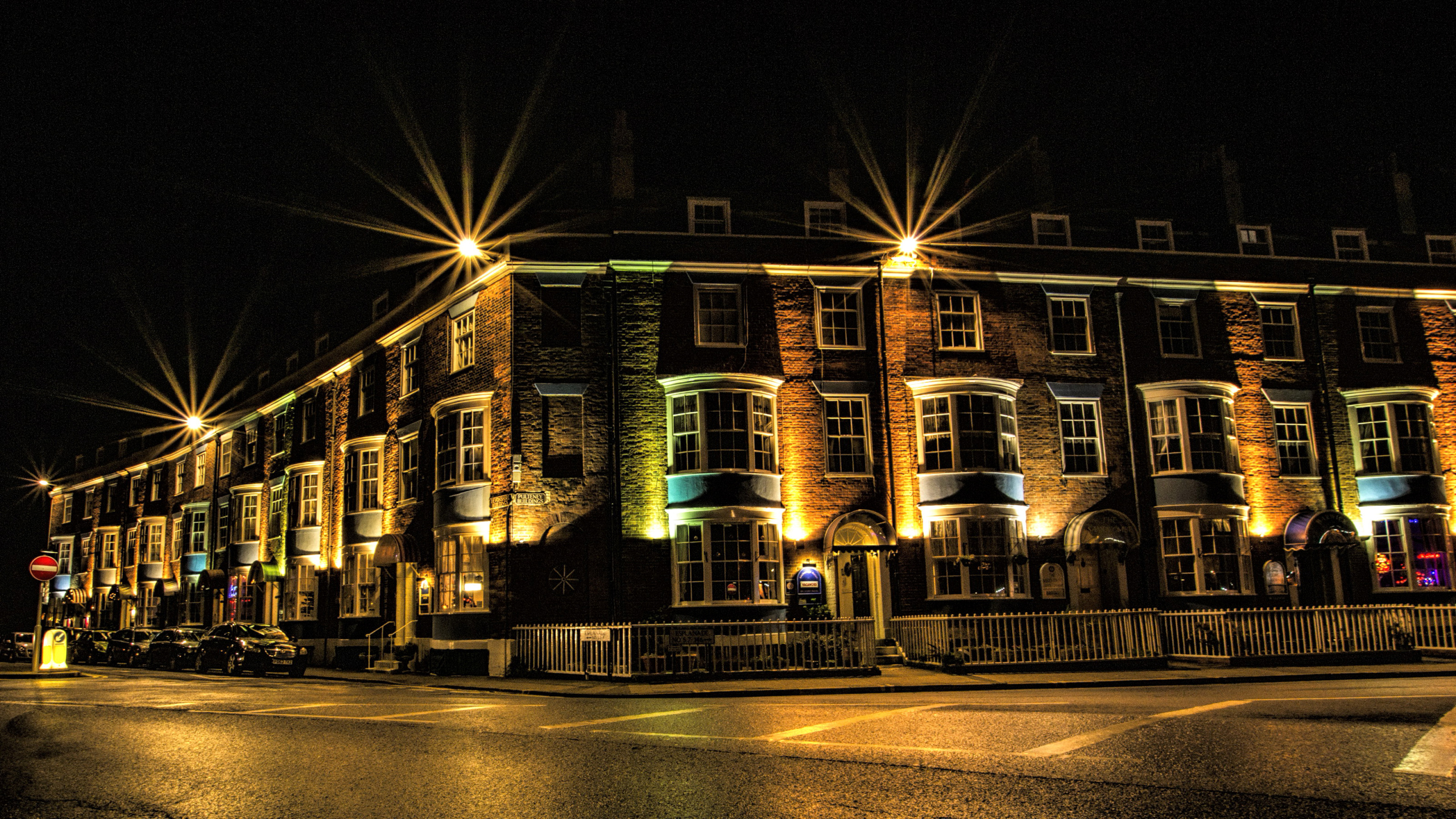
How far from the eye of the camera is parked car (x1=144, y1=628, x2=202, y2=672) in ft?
100

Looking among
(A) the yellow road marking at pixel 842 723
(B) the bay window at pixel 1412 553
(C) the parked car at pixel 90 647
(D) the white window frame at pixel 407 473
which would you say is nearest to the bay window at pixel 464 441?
(D) the white window frame at pixel 407 473

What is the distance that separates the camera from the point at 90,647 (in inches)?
1522

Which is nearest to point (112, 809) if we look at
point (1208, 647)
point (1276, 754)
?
point (1276, 754)

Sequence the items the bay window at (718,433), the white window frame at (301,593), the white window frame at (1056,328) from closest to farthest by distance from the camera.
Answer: the bay window at (718,433) → the white window frame at (1056,328) → the white window frame at (301,593)

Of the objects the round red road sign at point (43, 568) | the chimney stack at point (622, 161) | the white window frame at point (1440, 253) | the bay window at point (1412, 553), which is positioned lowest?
the bay window at point (1412, 553)

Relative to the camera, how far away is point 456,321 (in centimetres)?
2812

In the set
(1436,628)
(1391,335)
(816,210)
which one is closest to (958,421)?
(816,210)

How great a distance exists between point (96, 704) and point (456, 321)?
45.8 ft

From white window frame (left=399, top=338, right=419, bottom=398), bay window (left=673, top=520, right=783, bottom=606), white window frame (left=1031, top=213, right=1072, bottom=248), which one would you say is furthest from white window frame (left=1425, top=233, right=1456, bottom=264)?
white window frame (left=399, top=338, right=419, bottom=398)

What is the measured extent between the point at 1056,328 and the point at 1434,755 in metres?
20.0

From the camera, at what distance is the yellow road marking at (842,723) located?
11.1 meters

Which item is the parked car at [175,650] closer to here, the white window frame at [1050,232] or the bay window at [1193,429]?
the white window frame at [1050,232]

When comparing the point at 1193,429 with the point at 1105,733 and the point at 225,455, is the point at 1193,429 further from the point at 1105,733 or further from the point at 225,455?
the point at 225,455

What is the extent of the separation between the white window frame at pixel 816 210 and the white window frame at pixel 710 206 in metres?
2.05
